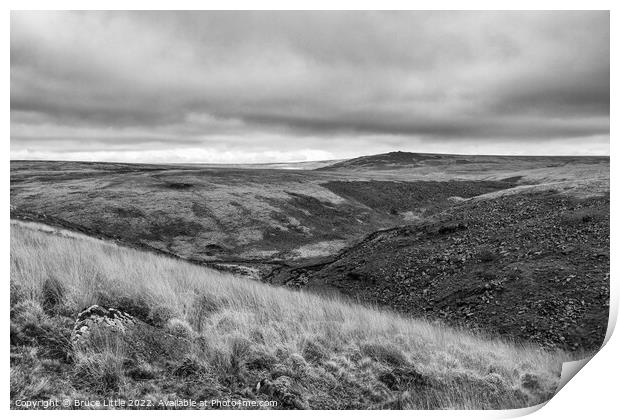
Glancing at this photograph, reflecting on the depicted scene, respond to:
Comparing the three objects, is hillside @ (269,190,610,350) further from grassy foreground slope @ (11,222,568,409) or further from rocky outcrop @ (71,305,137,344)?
rocky outcrop @ (71,305,137,344)

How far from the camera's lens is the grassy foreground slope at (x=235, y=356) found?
632 centimetres

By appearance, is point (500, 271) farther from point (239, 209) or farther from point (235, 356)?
point (239, 209)

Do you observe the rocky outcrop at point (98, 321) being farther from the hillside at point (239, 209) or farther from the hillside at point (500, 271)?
the hillside at point (239, 209)

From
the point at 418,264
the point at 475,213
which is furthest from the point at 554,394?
the point at 475,213

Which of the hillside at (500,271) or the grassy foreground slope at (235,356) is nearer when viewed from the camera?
the grassy foreground slope at (235,356)

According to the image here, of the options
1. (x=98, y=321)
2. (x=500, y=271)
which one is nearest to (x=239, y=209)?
(x=500, y=271)

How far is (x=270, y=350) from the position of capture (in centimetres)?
718

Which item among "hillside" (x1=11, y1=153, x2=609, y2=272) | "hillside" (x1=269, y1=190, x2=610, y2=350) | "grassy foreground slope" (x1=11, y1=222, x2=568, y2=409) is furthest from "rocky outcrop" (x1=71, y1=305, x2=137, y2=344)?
"hillside" (x1=11, y1=153, x2=609, y2=272)

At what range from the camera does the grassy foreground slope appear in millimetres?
6320

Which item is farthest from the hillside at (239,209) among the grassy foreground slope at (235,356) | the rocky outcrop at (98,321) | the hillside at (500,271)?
the rocky outcrop at (98,321)

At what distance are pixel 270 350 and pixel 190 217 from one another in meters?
38.0

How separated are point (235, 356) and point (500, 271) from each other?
493 inches

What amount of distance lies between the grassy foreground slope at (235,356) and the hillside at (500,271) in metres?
3.19

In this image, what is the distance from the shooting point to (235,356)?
7.01m
